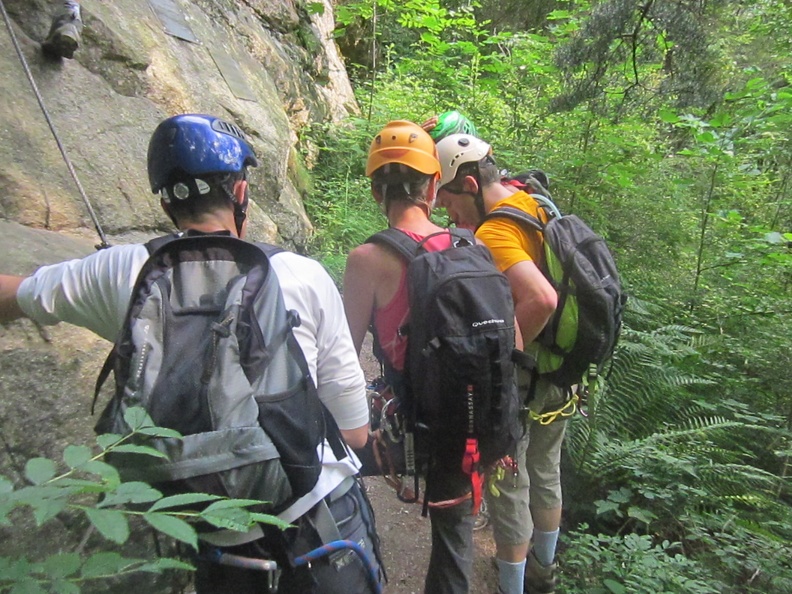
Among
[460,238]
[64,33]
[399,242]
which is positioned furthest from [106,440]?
[64,33]

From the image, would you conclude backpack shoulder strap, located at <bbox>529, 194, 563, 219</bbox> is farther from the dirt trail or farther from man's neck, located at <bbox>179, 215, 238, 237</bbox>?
the dirt trail

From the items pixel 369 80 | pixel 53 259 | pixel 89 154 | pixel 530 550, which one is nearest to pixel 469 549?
pixel 530 550

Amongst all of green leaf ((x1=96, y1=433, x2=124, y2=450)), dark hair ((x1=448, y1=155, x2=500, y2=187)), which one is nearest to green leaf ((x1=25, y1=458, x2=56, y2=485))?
green leaf ((x1=96, y1=433, x2=124, y2=450))

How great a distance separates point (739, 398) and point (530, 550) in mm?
3505

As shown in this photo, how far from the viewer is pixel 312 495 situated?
162 cm

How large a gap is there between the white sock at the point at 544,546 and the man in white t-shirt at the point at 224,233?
1865 mm

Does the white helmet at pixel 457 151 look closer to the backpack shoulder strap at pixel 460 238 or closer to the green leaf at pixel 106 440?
the backpack shoulder strap at pixel 460 238

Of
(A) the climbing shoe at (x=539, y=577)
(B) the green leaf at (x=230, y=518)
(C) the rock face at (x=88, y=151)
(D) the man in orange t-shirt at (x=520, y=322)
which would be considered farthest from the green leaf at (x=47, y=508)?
(A) the climbing shoe at (x=539, y=577)

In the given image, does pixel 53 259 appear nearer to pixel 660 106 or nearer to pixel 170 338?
pixel 170 338

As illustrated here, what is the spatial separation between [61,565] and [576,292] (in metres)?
2.40

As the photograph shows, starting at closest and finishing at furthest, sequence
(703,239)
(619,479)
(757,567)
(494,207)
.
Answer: (494,207)
(757,567)
(619,479)
(703,239)

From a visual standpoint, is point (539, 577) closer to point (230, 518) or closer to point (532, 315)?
point (532, 315)

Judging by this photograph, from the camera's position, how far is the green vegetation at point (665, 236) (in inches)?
Answer: 153

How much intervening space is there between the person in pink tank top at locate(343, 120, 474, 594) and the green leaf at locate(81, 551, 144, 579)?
1.44 m
